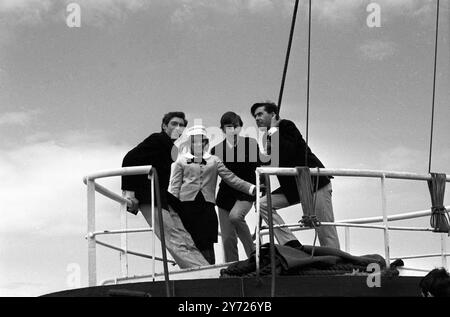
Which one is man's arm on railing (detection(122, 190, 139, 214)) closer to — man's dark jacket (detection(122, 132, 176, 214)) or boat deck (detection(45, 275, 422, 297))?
man's dark jacket (detection(122, 132, 176, 214))

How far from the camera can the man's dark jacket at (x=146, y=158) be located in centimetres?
1130

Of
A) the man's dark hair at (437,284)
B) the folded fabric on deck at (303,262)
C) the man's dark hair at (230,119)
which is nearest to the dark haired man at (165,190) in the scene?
the man's dark hair at (230,119)

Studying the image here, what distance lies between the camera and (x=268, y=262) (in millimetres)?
9789

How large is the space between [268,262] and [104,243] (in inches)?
84.8

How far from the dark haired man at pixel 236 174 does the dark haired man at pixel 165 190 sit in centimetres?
59

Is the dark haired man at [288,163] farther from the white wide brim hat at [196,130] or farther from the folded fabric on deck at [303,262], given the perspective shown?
the folded fabric on deck at [303,262]

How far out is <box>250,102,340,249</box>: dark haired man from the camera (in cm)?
1116

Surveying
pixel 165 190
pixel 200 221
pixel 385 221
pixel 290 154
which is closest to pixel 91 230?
pixel 165 190

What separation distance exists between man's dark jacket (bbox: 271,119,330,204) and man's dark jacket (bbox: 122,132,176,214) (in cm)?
127

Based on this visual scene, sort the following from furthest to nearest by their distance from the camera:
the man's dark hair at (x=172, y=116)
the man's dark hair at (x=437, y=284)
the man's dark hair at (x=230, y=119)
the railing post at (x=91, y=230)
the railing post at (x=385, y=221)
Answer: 1. the man's dark hair at (x=230, y=119)
2. the man's dark hair at (x=172, y=116)
3. the railing post at (x=91, y=230)
4. the railing post at (x=385, y=221)
5. the man's dark hair at (x=437, y=284)

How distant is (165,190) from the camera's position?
1142 centimetres

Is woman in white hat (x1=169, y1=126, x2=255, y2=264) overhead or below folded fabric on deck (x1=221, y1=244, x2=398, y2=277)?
overhead

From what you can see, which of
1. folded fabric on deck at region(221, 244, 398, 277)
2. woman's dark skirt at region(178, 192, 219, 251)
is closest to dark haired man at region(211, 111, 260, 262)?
woman's dark skirt at region(178, 192, 219, 251)

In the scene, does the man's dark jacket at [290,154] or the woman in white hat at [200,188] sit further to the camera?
the woman in white hat at [200,188]
